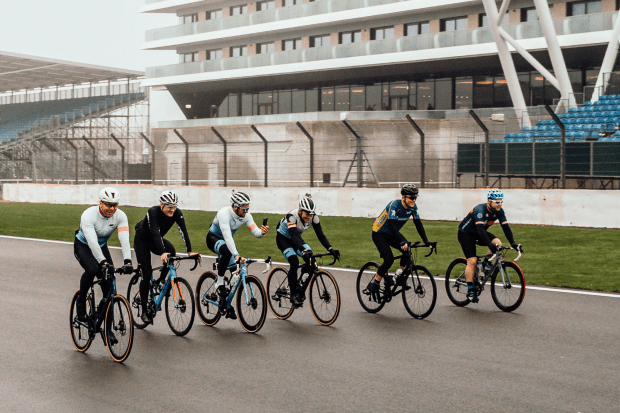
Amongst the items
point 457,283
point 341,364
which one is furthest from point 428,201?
point 341,364

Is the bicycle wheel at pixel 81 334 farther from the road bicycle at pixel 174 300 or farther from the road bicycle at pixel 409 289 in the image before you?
the road bicycle at pixel 409 289

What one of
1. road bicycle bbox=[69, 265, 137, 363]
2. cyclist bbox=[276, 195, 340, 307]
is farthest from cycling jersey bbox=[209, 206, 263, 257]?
road bicycle bbox=[69, 265, 137, 363]

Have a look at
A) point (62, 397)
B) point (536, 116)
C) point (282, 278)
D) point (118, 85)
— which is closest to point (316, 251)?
point (282, 278)

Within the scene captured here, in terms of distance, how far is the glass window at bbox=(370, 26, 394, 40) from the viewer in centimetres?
4097

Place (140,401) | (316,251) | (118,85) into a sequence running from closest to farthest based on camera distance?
(140,401) < (316,251) < (118,85)

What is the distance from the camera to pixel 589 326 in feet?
26.8

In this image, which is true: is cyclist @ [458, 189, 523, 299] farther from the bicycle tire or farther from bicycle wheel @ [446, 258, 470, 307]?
the bicycle tire

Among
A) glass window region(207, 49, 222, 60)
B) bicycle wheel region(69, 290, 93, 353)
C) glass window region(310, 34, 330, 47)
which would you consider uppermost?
glass window region(207, 49, 222, 60)

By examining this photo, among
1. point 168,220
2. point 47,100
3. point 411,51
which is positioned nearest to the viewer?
point 168,220

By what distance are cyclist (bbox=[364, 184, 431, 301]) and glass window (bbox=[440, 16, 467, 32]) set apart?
31056 millimetres

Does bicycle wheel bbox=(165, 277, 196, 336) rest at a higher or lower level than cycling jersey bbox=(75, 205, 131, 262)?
lower

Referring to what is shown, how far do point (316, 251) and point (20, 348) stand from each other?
9430 mm

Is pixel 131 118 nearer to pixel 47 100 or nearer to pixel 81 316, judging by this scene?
pixel 47 100

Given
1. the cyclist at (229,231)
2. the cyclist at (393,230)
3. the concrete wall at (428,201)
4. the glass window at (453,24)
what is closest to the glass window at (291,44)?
the glass window at (453,24)
